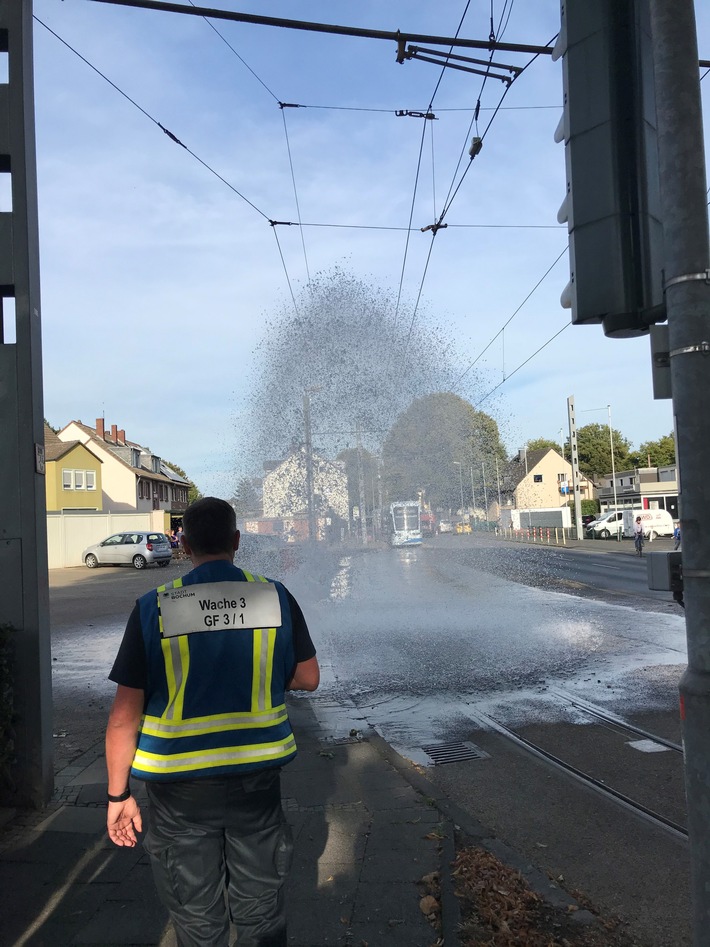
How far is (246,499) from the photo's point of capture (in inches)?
608

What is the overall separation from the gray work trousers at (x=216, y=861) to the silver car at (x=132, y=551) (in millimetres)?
32110

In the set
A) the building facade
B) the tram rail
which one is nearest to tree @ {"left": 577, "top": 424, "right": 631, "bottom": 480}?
the building facade

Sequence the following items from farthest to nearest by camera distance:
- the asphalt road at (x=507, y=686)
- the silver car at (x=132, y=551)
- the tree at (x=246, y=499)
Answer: the silver car at (x=132, y=551)
the tree at (x=246, y=499)
the asphalt road at (x=507, y=686)

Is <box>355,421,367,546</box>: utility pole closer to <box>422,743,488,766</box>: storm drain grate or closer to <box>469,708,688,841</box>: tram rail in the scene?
<box>469,708,688,841</box>: tram rail

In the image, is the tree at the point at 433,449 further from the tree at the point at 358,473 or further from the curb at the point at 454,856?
the curb at the point at 454,856

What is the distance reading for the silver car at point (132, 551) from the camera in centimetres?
3359

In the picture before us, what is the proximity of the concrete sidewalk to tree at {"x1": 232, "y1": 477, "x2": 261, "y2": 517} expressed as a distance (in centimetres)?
995

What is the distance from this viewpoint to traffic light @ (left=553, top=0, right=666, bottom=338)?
2754 millimetres

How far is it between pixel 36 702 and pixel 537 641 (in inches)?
320

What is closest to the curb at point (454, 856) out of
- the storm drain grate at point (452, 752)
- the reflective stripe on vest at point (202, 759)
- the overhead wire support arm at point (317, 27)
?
the storm drain grate at point (452, 752)

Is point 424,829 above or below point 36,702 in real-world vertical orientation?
below

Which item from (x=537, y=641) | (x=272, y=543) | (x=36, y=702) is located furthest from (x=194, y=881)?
(x=272, y=543)

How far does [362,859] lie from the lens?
3988 millimetres

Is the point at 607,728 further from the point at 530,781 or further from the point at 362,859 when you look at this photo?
the point at 362,859
